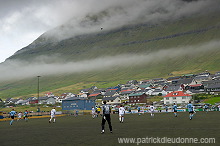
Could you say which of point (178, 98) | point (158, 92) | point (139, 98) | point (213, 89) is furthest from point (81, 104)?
point (213, 89)

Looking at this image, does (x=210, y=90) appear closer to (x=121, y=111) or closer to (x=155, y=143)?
(x=121, y=111)

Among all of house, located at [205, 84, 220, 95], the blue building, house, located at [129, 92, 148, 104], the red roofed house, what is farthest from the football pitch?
house, located at [205, 84, 220, 95]

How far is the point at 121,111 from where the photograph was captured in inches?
1163

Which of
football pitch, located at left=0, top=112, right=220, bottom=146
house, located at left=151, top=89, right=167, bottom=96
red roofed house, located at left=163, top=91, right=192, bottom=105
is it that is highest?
house, located at left=151, top=89, right=167, bottom=96

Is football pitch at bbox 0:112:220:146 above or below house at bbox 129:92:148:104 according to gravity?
below

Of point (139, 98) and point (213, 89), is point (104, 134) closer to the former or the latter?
point (139, 98)

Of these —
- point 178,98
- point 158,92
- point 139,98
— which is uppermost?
point 158,92

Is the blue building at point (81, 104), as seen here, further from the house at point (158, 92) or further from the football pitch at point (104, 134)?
the football pitch at point (104, 134)

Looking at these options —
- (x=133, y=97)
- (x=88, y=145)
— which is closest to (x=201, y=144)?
(x=88, y=145)

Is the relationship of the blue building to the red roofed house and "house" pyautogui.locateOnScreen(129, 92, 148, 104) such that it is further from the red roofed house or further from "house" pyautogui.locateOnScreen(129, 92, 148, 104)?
"house" pyautogui.locateOnScreen(129, 92, 148, 104)

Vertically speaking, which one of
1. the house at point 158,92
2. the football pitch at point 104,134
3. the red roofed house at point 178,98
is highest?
the house at point 158,92

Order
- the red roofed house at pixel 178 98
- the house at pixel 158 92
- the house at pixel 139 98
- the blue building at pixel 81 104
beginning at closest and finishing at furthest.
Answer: the blue building at pixel 81 104 → the red roofed house at pixel 178 98 → the house at pixel 139 98 → the house at pixel 158 92

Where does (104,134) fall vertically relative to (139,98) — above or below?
below

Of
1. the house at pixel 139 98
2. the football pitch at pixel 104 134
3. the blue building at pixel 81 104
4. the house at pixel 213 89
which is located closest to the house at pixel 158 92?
the house at pixel 139 98
